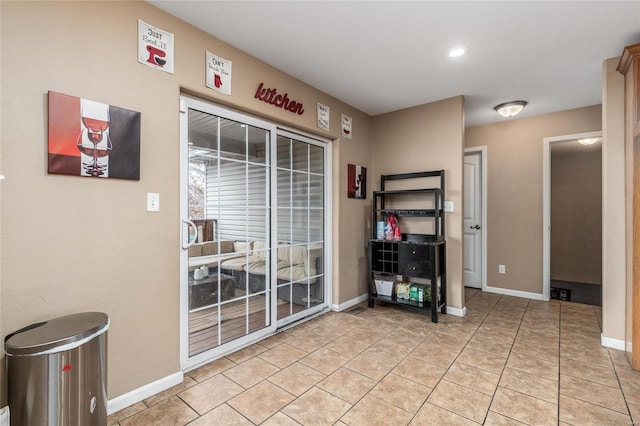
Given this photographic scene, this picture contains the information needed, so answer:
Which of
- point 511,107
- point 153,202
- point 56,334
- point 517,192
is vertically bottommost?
point 56,334

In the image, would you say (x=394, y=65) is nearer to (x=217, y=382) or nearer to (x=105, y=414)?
(x=217, y=382)

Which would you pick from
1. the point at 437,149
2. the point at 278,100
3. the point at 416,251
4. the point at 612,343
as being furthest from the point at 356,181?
Answer: the point at 612,343

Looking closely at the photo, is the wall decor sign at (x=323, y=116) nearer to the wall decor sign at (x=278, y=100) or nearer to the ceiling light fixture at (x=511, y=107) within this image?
the wall decor sign at (x=278, y=100)

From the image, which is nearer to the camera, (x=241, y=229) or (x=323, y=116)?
(x=241, y=229)

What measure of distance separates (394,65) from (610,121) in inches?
77.9

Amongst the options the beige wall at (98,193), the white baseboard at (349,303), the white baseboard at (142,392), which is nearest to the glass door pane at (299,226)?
the white baseboard at (349,303)

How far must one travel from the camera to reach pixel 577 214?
5.27 metres

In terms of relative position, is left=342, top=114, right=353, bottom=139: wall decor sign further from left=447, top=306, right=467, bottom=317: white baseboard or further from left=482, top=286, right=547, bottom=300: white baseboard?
left=482, top=286, right=547, bottom=300: white baseboard

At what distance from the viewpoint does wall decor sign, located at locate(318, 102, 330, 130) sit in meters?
3.36

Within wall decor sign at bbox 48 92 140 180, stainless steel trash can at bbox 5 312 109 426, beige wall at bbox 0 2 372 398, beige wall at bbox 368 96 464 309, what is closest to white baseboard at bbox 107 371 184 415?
beige wall at bbox 0 2 372 398

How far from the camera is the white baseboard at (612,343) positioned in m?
2.59

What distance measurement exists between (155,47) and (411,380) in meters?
2.91

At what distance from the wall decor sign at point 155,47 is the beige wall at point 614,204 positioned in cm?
367

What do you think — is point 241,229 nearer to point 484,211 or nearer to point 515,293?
point 484,211
